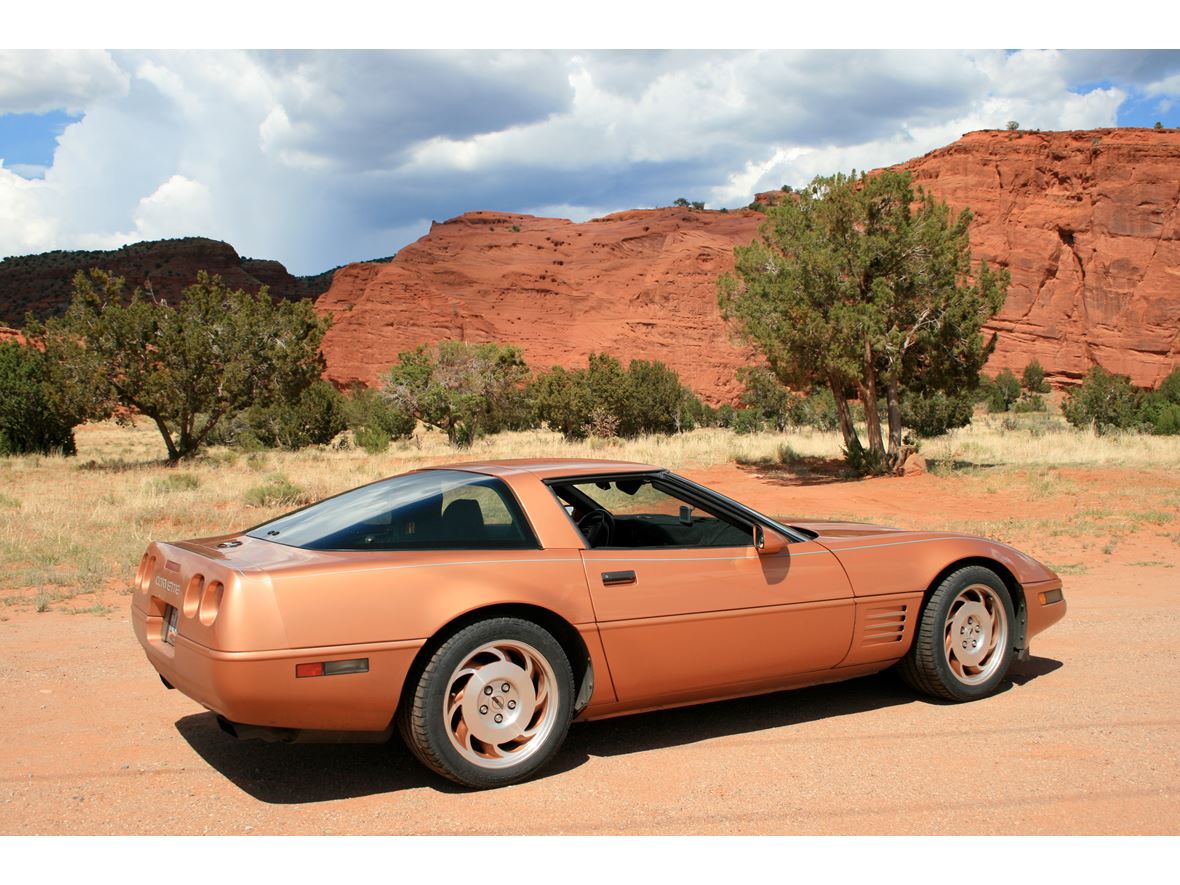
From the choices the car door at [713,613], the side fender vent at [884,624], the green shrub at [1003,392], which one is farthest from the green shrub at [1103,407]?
the car door at [713,613]

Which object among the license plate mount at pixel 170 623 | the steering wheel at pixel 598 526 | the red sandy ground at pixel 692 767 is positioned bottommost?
the red sandy ground at pixel 692 767

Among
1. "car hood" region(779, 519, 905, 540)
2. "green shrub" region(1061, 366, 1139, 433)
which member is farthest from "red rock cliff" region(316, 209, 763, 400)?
"car hood" region(779, 519, 905, 540)

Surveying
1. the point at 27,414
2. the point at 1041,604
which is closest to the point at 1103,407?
the point at 1041,604

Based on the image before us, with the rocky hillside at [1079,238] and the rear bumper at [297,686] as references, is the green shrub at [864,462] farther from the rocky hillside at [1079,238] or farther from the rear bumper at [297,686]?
the rocky hillside at [1079,238]

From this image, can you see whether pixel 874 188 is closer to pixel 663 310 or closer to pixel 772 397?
pixel 772 397

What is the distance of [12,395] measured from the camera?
30922 mm

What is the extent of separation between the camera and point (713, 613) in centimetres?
462

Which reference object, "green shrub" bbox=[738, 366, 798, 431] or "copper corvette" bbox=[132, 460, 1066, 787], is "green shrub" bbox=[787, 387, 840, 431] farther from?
"copper corvette" bbox=[132, 460, 1066, 787]

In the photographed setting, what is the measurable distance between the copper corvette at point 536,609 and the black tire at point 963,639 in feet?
0.04

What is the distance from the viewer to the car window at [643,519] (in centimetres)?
495

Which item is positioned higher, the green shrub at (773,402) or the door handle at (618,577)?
the green shrub at (773,402)

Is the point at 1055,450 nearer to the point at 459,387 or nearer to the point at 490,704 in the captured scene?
the point at 459,387

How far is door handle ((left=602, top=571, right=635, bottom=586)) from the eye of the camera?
174 inches

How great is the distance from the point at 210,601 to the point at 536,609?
133 cm
